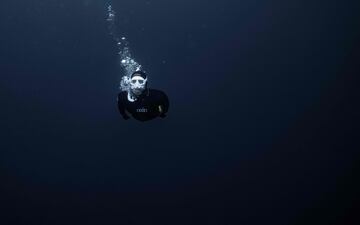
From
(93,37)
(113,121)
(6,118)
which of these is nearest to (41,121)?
(6,118)

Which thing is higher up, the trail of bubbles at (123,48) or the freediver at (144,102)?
the trail of bubbles at (123,48)

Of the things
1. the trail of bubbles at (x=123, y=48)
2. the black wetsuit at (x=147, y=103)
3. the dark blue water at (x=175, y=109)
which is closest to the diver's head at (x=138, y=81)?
the black wetsuit at (x=147, y=103)

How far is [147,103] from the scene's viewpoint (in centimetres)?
635

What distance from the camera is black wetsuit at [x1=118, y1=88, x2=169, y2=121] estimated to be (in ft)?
20.8

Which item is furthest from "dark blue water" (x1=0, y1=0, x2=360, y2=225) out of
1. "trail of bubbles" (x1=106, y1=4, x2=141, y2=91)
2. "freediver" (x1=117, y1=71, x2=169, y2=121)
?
"freediver" (x1=117, y1=71, x2=169, y2=121)

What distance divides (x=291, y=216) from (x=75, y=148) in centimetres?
928

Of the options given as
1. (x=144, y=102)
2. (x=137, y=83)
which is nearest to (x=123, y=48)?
(x=144, y=102)

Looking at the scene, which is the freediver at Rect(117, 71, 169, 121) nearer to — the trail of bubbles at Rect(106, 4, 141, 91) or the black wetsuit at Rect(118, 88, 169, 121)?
the black wetsuit at Rect(118, 88, 169, 121)

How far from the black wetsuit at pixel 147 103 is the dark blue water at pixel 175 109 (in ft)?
15.2

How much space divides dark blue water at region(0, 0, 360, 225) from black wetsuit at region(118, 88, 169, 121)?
4.64 m

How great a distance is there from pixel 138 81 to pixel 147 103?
22.0 inches

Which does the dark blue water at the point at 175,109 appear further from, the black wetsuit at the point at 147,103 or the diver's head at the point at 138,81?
→ the diver's head at the point at 138,81

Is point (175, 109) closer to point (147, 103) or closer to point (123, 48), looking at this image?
point (123, 48)

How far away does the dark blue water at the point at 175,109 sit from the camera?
1124 cm
